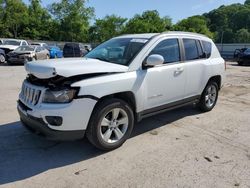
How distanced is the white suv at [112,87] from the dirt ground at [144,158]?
1.26 ft

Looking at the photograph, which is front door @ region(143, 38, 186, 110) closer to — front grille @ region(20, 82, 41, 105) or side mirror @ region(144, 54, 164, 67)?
side mirror @ region(144, 54, 164, 67)

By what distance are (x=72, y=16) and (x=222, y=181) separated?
2105 inches

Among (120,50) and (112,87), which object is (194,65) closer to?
(120,50)

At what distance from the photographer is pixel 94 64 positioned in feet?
14.2

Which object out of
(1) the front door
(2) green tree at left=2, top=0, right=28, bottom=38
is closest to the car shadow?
(1) the front door

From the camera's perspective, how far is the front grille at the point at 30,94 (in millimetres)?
3945

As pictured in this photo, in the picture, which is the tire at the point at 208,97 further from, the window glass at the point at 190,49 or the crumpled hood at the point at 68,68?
the crumpled hood at the point at 68,68

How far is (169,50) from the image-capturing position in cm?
529

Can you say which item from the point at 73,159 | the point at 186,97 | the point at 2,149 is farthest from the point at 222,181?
the point at 2,149

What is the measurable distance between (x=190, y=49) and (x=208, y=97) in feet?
4.52

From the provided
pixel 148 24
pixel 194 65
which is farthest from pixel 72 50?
pixel 148 24

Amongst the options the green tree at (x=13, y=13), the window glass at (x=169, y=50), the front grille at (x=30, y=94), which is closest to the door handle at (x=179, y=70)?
the window glass at (x=169, y=50)

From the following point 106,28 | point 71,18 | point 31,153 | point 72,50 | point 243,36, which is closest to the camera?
point 31,153

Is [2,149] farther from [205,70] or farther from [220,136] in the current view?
[205,70]
